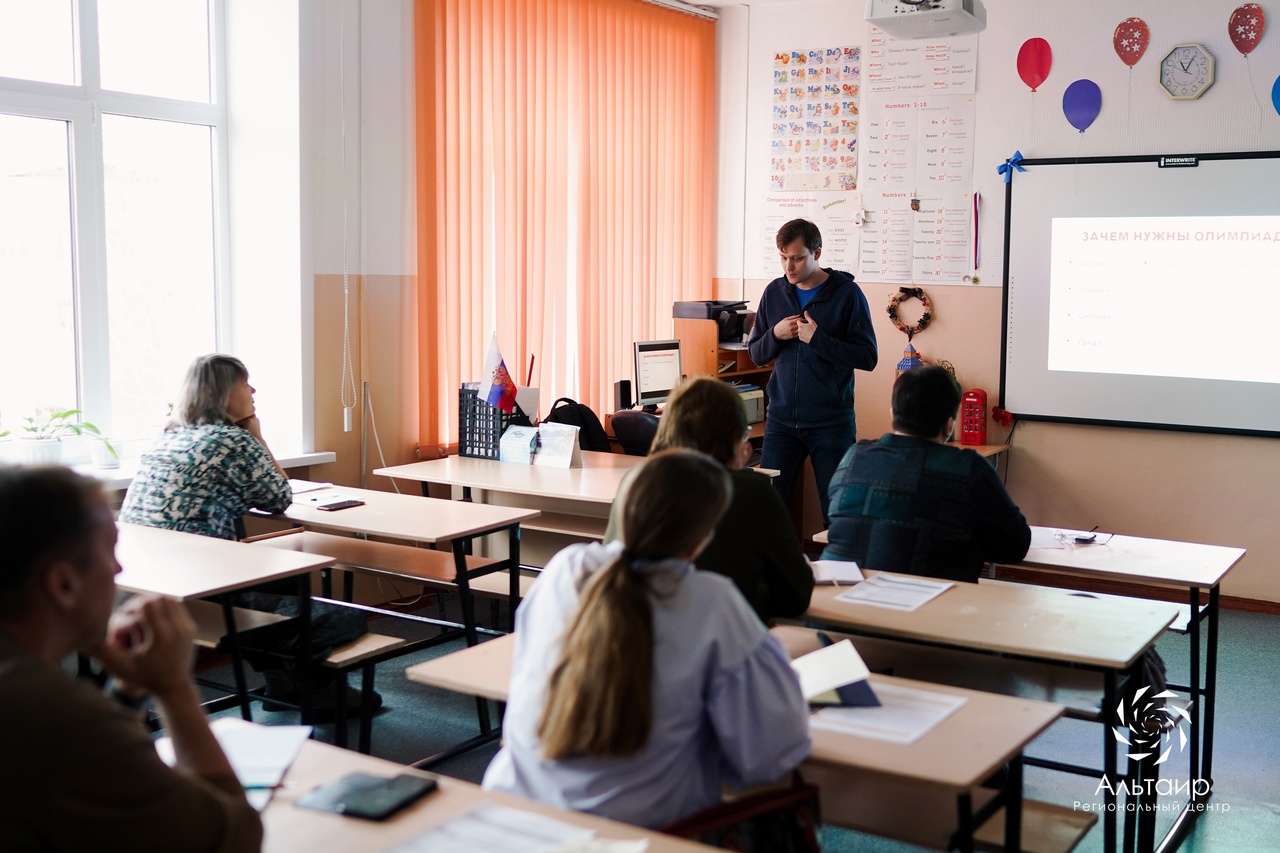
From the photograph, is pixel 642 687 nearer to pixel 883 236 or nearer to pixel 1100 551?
pixel 1100 551

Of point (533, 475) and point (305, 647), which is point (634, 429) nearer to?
point (533, 475)

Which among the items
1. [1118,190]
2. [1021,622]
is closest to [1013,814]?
[1021,622]

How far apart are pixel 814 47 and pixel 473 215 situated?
2.32 metres

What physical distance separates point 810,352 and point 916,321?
61.6 inches

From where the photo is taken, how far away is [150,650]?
56.7 inches

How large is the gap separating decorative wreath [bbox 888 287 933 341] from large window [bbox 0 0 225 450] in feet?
11.4

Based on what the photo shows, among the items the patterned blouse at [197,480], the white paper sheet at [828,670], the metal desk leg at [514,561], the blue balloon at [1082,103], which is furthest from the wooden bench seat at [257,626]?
the blue balloon at [1082,103]

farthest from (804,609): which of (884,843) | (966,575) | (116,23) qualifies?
(116,23)

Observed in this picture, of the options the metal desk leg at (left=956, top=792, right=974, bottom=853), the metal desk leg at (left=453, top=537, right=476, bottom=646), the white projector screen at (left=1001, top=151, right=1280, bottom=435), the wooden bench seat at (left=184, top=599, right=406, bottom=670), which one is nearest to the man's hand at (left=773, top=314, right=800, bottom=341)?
the white projector screen at (left=1001, top=151, right=1280, bottom=435)

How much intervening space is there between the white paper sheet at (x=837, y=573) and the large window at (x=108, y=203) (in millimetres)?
3024

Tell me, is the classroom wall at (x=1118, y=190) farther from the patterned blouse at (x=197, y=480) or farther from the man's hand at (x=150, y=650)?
the man's hand at (x=150, y=650)

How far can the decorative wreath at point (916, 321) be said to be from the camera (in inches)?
250

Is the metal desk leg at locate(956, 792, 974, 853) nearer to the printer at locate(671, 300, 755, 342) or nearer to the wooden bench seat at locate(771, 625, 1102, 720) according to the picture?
the wooden bench seat at locate(771, 625, 1102, 720)

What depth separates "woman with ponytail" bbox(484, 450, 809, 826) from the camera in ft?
5.68
